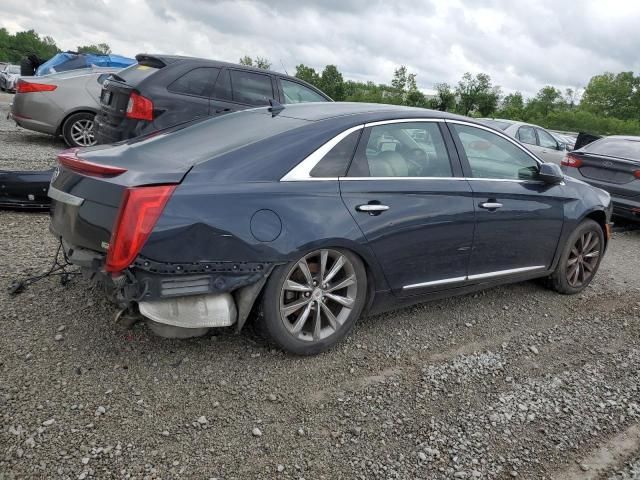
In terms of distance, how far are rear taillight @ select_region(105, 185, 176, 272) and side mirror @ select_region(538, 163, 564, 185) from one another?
3092mm

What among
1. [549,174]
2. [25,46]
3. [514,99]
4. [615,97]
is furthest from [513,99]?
[25,46]

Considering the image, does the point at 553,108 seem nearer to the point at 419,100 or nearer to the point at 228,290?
the point at 419,100

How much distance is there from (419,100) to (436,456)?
126 ft

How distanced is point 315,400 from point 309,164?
1326 millimetres

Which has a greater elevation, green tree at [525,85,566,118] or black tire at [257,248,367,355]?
green tree at [525,85,566,118]

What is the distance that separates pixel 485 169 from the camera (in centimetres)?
405

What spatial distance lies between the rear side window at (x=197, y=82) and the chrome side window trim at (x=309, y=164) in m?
4.21

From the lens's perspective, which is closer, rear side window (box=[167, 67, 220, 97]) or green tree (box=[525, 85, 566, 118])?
rear side window (box=[167, 67, 220, 97])

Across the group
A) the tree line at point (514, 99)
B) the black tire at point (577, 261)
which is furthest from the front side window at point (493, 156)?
the tree line at point (514, 99)

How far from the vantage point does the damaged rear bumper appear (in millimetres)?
2682

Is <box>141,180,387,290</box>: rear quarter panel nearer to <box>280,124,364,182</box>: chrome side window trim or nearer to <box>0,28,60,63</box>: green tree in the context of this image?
<box>280,124,364,182</box>: chrome side window trim

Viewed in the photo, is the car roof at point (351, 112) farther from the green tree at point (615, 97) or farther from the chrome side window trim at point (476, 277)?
the green tree at point (615, 97)

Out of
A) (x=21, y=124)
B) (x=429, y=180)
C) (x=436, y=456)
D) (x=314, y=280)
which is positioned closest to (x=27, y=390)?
(x=314, y=280)

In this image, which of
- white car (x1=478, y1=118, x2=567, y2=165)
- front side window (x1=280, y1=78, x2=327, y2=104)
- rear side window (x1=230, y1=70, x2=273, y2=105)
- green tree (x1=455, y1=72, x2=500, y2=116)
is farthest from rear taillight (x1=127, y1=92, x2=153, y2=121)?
green tree (x1=455, y1=72, x2=500, y2=116)
